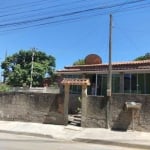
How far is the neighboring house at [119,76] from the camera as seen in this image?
30062mm

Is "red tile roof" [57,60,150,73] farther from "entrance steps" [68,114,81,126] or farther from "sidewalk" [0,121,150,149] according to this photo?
"sidewalk" [0,121,150,149]

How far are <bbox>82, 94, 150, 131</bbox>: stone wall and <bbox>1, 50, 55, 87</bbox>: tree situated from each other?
3223cm

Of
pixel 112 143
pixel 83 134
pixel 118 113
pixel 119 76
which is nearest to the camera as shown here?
pixel 112 143

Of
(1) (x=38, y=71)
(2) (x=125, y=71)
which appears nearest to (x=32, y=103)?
(2) (x=125, y=71)

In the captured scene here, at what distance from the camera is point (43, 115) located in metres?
25.5

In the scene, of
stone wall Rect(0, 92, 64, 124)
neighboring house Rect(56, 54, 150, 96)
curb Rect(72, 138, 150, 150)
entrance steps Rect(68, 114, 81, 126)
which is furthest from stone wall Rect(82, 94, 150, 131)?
neighboring house Rect(56, 54, 150, 96)

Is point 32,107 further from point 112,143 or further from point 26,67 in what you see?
point 26,67

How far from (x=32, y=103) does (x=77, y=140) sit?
6771 mm

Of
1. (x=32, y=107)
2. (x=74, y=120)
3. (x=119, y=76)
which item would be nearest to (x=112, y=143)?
(x=74, y=120)

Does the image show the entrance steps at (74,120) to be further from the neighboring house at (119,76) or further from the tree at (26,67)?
the tree at (26,67)

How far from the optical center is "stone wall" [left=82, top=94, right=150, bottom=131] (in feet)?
71.0

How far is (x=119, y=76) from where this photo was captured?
31109 millimetres

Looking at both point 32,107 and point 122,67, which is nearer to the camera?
point 32,107

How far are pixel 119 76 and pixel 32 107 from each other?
8596mm
